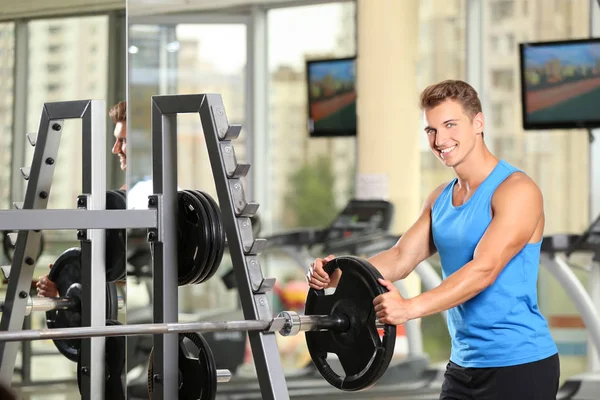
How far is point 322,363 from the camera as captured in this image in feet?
8.23

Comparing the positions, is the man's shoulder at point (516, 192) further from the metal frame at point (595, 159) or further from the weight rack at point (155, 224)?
the metal frame at point (595, 159)

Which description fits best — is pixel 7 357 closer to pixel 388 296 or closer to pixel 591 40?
pixel 388 296

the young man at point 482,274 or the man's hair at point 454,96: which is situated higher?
the man's hair at point 454,96

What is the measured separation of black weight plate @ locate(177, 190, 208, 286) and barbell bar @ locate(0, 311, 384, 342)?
0.24 meters

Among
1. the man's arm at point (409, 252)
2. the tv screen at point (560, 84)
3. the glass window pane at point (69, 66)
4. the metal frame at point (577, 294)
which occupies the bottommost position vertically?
the metal frame at point (577, 294)

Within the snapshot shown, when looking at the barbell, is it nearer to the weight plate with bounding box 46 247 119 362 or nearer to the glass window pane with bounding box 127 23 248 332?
the weight plate with bounding box 46 247 119 362

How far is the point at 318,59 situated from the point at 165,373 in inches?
195

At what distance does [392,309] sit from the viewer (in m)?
2.29

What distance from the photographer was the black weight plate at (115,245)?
8.77 ft

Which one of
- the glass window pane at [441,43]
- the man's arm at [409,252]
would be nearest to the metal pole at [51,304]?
the man's arm at [409,252]

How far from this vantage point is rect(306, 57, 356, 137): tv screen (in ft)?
23.4

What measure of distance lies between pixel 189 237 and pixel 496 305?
0.83 metres

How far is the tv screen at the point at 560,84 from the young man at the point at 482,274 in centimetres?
371

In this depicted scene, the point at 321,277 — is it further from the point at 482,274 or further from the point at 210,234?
the point at 482,274
